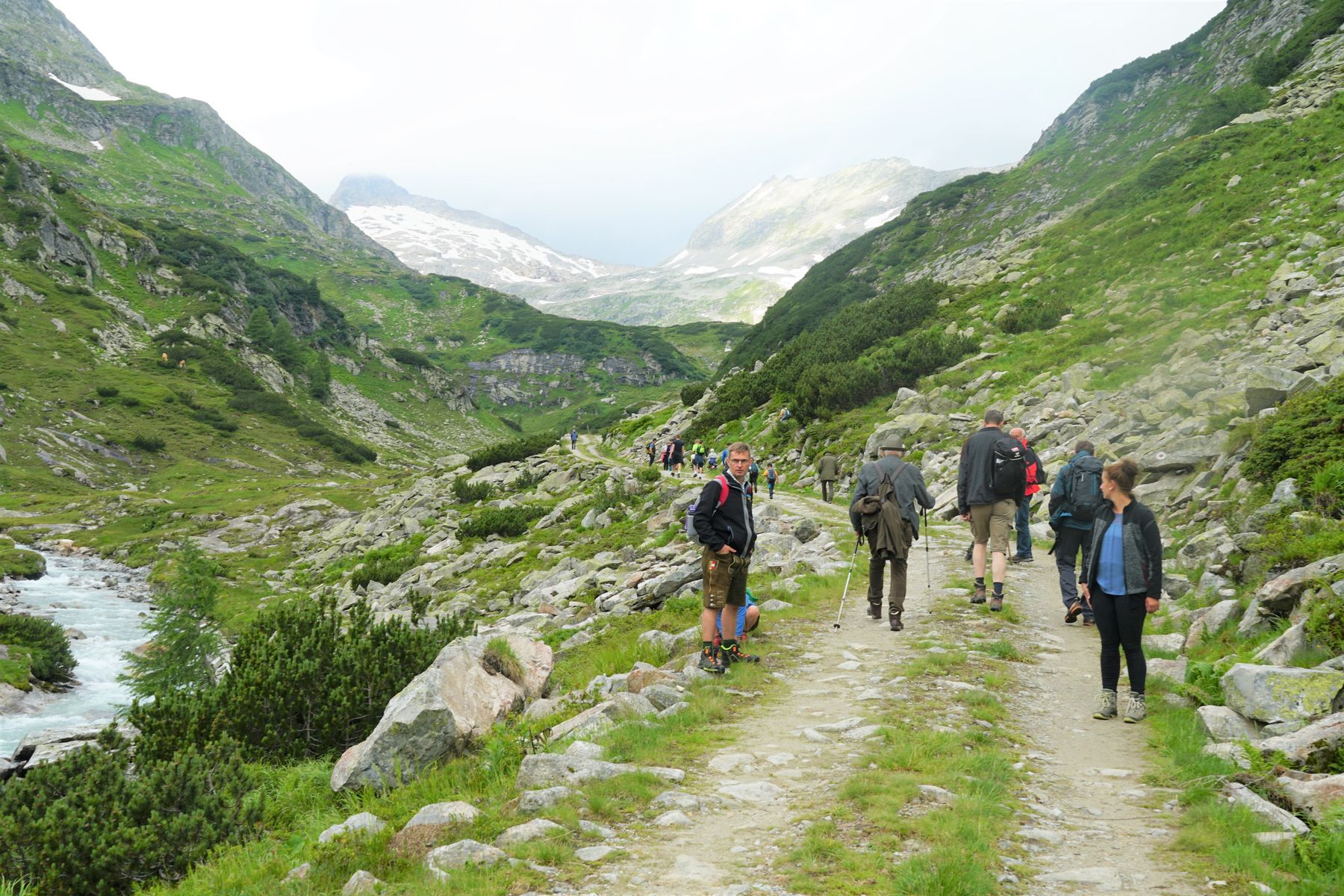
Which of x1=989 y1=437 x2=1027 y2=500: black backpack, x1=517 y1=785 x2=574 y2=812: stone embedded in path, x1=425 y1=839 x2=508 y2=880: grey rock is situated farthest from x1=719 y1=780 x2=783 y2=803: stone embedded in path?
x1=989 y1=437 x2=1027 y2=500: black backpack

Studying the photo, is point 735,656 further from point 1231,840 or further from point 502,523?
point 502,523

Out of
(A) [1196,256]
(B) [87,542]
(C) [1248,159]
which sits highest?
(C) [1248,159]

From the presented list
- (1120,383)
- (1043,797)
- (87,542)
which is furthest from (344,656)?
(87,542)

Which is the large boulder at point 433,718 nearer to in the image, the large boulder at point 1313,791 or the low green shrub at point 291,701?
the low green shrub at point 291,701

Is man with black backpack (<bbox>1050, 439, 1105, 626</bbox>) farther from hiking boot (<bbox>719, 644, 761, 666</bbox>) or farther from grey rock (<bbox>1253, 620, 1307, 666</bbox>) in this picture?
hiking boot (<bbox>719, 644, 761, 666</bbox>)

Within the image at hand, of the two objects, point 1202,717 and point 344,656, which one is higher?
point 1202,717

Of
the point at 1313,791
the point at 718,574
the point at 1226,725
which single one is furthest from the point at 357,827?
the point at 1226,725

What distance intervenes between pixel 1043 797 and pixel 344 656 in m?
10.9

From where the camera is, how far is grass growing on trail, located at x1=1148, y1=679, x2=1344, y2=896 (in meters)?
3.93

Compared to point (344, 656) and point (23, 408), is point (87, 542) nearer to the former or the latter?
point (23, 408)

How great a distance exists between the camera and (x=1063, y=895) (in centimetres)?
414

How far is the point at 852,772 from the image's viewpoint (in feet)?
19.9

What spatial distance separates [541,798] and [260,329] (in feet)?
476

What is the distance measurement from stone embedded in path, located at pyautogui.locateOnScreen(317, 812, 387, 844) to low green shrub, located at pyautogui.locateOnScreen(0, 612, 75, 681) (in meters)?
26.7
